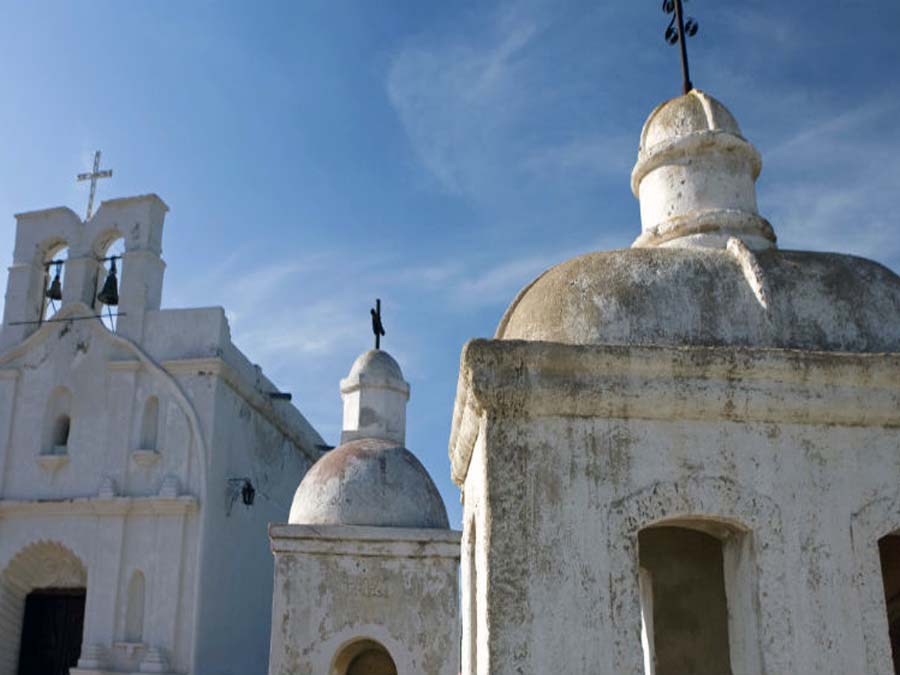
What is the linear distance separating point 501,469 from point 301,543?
5.88 metres

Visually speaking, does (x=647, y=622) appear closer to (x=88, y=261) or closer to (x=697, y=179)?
(x=697, y=179)

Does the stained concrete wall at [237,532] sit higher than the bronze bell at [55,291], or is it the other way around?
the bronze bell at [55,291]

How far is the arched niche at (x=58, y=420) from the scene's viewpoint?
49.8ft

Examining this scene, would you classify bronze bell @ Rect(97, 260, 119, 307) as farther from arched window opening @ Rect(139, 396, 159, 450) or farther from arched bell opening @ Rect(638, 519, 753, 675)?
arched bell opening @ Rect(638, 519, 753, 675)

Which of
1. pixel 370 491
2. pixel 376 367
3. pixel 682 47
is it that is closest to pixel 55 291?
pixel 376 367

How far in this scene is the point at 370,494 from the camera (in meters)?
9.82

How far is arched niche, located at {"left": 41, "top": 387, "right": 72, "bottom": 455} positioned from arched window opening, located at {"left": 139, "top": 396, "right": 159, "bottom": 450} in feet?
4.22

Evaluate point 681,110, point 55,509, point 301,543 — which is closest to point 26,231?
point 55,509

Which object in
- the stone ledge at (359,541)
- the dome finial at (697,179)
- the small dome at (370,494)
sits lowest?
the stone ledge at (359,541)

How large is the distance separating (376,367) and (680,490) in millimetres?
8103

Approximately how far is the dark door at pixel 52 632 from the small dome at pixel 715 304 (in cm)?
1195

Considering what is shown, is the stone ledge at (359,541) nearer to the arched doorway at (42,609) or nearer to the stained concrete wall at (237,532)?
the stained concrete wall at (237,532)

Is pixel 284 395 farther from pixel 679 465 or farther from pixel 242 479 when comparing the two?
pixel 679 465

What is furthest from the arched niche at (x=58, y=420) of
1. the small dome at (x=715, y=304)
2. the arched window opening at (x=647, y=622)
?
the small dome at (x=715, y=304)
